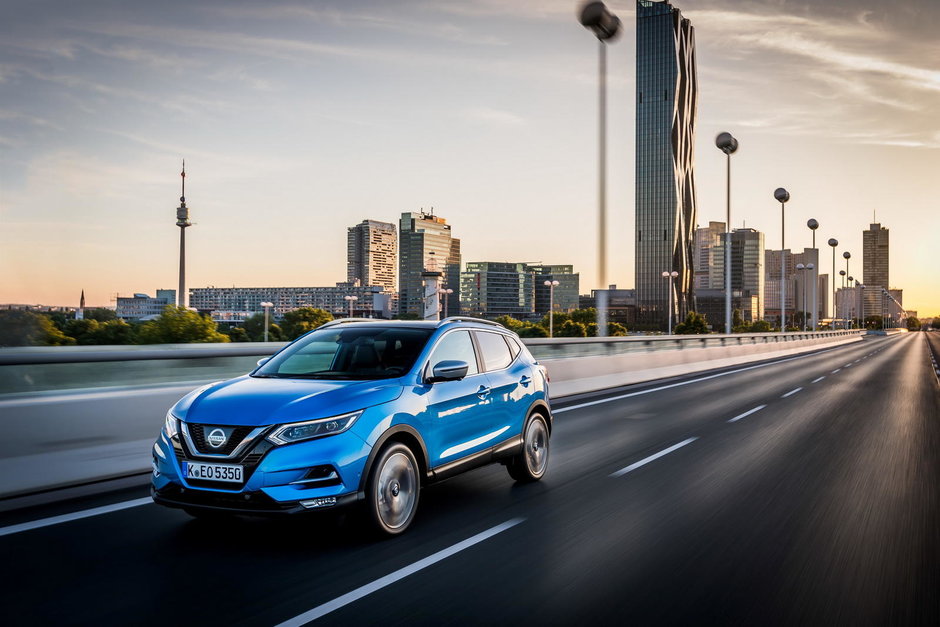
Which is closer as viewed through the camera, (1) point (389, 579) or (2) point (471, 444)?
(1) point (389, 579)

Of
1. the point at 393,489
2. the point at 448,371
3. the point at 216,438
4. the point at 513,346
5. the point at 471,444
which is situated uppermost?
the point at 513,346

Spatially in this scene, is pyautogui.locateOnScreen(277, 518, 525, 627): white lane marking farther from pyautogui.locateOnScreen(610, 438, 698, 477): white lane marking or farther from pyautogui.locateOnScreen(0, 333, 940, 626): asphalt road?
pyautogui.locateOnScreen(610, 438, 698, 477): white lane marking

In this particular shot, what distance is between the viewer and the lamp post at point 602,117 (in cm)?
2320

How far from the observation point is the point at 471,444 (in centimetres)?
685

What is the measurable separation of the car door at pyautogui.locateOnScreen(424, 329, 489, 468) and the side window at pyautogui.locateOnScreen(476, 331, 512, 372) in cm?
19

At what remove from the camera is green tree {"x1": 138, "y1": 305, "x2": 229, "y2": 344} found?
115938mm

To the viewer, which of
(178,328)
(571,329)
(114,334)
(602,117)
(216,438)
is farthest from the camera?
(571,329)

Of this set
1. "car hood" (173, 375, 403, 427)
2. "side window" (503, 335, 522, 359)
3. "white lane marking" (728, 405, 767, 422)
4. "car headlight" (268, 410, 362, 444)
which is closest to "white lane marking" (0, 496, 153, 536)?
"car hood" (173, 375, 403, 427)

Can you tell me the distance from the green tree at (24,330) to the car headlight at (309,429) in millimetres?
94428

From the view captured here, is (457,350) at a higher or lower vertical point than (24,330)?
higher

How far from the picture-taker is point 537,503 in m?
7.16

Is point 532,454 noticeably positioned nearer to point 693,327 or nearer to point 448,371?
point 448,371

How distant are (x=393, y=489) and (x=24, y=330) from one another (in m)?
105

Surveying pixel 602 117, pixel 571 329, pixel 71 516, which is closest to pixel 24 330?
pixel 571 329
